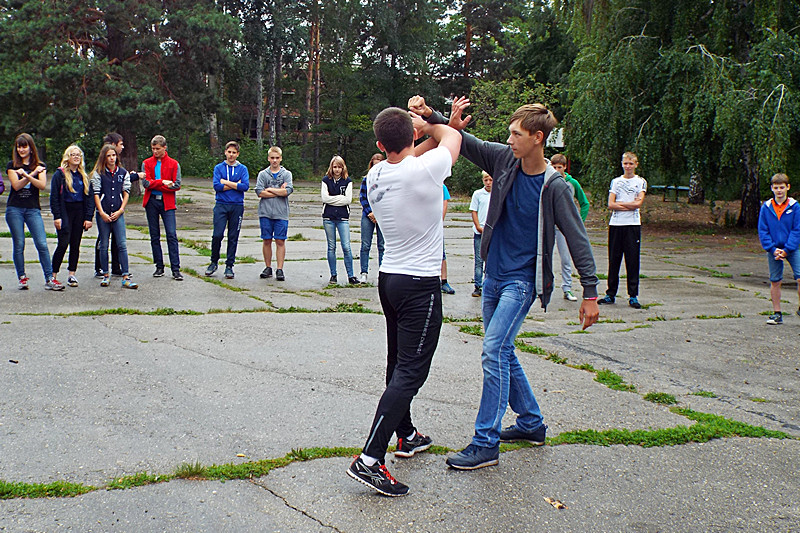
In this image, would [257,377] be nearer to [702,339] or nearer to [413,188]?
[413,188]

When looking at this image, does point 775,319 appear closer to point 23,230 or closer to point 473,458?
point 473,458

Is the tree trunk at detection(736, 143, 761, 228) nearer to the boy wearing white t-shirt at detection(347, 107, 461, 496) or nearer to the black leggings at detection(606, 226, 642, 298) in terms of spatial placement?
the black leggings at detection(606, 226, 642, 298)

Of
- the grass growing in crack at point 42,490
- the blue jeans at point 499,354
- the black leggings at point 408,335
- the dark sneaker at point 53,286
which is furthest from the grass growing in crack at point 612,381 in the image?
the dark sneaker at point 53,286

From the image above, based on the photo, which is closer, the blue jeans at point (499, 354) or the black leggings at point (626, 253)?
the blue jeans at point (499, 354)

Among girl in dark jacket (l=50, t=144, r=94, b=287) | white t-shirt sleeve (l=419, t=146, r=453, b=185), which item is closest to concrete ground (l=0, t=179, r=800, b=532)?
girl in dark jacket (l=50, t=144, r=94, b=287)

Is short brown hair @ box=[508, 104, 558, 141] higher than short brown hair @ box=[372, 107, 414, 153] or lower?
higher

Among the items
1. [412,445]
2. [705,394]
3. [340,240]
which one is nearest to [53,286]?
[340,240]

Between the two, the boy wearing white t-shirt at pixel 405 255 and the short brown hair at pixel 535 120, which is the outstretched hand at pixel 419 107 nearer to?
the boy wearing white t-shirt at pixel 405 255

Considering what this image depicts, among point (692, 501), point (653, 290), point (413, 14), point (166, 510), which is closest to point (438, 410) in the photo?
point (692, 501)

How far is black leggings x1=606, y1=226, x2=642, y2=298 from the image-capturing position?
9945 mm

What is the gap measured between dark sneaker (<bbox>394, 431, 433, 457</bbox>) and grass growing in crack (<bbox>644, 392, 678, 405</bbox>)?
2.14 metres

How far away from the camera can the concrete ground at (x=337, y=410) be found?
3.75 m

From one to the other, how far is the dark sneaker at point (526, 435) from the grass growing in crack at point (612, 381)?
5.27 feet

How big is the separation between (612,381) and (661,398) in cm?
53
